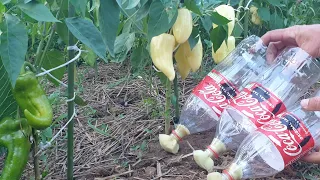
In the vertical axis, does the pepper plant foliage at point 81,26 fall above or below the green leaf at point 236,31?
above

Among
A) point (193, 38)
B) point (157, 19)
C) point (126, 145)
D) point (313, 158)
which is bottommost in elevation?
point (126, 145)

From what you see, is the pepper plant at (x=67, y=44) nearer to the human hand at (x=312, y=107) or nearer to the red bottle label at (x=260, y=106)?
the red bottle label at (x=260, y=106)

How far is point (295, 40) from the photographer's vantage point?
1.47m

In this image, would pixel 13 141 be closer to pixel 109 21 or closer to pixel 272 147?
pixel 109 21

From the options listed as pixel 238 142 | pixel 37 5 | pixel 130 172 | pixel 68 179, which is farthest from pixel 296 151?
pixel 37 5

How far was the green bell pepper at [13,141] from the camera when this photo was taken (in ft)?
3.41

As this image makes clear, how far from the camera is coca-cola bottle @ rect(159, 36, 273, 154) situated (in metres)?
1.41

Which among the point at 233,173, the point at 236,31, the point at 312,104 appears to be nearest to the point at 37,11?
the point at 233,173

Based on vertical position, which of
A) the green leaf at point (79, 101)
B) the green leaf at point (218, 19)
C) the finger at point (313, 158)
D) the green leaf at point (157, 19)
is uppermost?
the green leaf at point (157, 19)

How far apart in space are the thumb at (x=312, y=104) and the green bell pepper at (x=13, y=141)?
817 mm

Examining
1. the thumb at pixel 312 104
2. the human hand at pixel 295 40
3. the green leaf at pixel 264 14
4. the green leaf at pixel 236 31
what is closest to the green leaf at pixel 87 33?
the thumb at pixel 312 104

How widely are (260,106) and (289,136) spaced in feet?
0.46

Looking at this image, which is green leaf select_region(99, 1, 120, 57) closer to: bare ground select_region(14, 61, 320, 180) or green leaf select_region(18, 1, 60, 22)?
green leaf select_region(18, 1, 60, 22)

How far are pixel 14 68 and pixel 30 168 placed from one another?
732 mm
